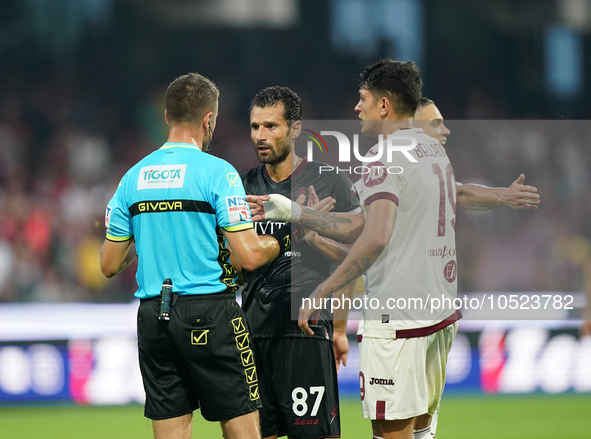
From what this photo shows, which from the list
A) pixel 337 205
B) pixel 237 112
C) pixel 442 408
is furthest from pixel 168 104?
pixel 237 112

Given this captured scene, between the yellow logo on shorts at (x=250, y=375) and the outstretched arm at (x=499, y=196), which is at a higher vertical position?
the outstretched arm at (x=499, y=196)

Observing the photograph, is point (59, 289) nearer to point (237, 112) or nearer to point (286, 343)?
point (237, 112)

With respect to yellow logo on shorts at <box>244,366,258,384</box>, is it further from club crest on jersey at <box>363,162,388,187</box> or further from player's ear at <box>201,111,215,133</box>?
player's ear at <box>201,111,215,133</box>

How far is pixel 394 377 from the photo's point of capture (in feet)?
11.8

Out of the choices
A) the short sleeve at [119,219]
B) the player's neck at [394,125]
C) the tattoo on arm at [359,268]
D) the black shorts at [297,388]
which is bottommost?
the black shorts at [297,388]

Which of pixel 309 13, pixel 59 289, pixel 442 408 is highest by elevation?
pixel 309 13

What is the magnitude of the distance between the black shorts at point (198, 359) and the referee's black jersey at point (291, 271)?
1.92 ft

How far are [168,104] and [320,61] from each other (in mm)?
10977

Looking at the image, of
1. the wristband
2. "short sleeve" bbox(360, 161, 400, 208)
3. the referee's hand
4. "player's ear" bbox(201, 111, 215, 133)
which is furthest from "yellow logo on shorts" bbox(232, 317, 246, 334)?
"player's ear" bbox(201, 111, 215, 133)

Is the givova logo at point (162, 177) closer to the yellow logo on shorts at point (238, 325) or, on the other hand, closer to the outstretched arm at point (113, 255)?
the outstretched arm at point (113, 255)

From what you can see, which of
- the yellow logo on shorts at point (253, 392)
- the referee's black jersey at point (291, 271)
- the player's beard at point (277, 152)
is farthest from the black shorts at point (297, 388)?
the player's beard at point (277, 152)

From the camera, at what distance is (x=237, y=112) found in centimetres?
1380

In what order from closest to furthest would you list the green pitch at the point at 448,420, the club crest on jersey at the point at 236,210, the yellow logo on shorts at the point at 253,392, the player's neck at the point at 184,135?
1. the club crest on jersey at the point at 236,210
2. the yellow logo on shorts at the point at 253,392
3. the player's neck at the point at 184,135
4. the green pitch at the point at 448,420

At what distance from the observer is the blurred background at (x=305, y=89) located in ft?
37.9
